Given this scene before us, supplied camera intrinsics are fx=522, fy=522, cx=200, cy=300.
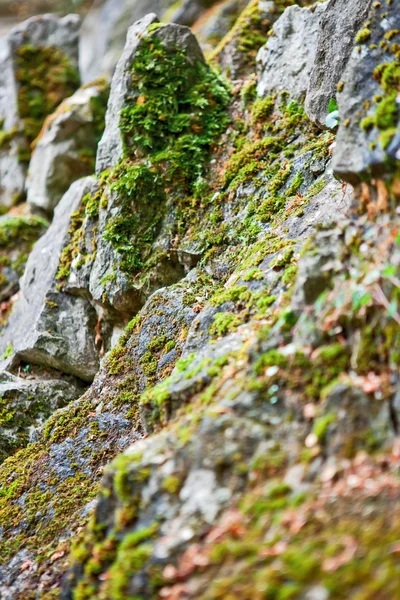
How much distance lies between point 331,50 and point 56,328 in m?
4.78

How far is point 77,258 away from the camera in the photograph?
23.1ft

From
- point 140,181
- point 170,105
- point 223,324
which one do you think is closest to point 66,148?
point 170,105

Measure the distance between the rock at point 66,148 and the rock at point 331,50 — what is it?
5.82 metres

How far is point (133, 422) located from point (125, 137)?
383 centimetres

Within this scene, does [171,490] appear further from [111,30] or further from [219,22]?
[111,30]

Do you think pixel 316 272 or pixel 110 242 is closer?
pixel 316 272

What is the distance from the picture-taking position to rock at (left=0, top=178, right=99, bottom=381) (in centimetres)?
691

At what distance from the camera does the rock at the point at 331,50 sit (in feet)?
17.8

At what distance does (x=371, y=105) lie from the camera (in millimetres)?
3764

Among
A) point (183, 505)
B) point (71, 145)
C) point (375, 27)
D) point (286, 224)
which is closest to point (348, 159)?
point (375, 27)

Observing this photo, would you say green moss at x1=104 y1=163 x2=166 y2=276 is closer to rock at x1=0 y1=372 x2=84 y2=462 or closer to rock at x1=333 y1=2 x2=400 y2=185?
rock at x1=0 y1=372 x2=84 y2=462

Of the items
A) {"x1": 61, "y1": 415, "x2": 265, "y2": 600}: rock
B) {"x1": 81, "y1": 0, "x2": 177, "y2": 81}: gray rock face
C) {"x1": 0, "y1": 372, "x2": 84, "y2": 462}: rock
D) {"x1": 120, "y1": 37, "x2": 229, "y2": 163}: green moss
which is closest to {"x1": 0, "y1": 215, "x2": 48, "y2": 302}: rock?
{"x1": 0, "y1": 372, "x2": 84, "y2": 462}: rock

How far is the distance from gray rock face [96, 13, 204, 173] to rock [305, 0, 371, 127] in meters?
2.28

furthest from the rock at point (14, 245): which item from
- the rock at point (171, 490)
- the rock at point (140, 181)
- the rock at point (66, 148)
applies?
the rock at point (171, 490)
